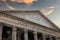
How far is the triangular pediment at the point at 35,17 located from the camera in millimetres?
19659

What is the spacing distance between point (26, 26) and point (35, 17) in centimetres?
336

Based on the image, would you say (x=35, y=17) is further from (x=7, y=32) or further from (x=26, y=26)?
(x=7, y=32)

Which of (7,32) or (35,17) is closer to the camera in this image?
(7,32)

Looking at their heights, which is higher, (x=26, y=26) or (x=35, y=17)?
(x=35, y=17)

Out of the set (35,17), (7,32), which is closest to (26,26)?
(7,32)

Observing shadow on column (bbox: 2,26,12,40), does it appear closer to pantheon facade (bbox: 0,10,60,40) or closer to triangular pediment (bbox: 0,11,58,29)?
pantheon facade (bbox: 0,10,60,40)

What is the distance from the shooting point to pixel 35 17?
21953 mm

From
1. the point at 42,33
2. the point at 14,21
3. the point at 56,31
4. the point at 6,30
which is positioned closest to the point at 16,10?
the point at 14,21

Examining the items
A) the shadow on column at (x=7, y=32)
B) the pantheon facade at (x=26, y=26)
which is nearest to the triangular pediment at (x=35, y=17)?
the pantheon facade at (x=26, y=26)

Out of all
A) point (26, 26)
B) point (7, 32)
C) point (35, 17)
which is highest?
point (35, 17)

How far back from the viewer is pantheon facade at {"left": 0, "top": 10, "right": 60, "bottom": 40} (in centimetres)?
1726

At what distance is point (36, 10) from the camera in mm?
21906

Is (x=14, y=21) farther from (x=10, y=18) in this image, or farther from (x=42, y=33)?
(x=42, y=33)

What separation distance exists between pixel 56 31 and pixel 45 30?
2862 mm
